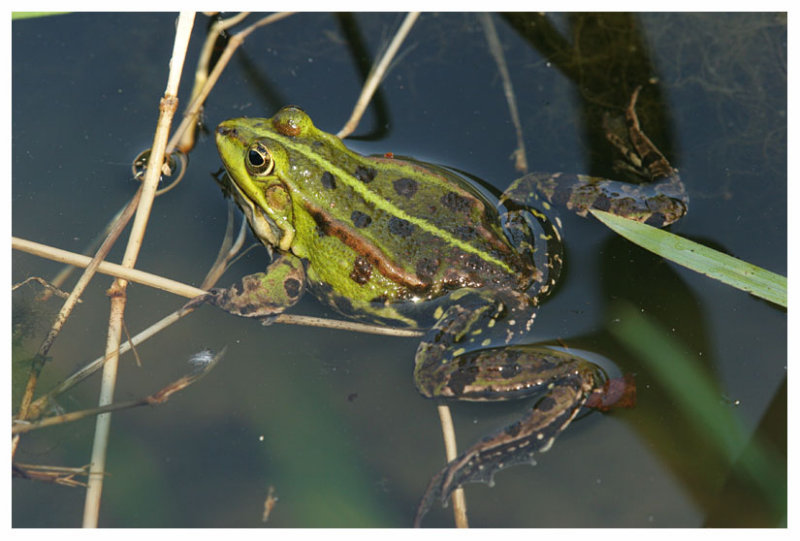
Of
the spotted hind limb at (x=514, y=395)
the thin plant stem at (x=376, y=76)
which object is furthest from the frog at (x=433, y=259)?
the thin plant stem at (x=376, y=76)

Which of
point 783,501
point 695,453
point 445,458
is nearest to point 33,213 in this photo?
point 445,458

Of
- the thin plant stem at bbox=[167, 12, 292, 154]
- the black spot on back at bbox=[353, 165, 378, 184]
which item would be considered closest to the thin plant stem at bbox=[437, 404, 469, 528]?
the black spot on back at bbox=[353, 165, 378, 184]

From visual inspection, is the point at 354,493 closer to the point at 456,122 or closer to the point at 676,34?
the point at 456,122

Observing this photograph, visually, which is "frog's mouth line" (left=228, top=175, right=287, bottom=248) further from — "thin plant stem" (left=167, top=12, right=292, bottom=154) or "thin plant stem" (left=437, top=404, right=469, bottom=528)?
"thin plant stem" (left=437, top=404, right=469, bottom=528)

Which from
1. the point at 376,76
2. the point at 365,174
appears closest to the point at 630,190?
the point at 365,174

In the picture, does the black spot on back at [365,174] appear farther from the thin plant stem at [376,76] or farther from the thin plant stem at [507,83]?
the thin plant stem at [507,83]

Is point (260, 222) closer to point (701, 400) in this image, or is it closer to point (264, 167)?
point (264, 167)
